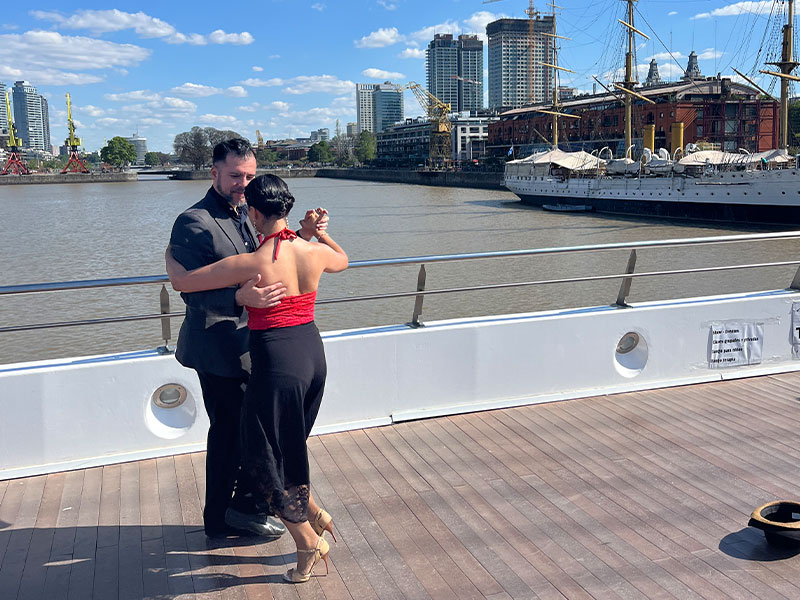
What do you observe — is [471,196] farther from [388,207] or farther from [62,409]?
[62,409]

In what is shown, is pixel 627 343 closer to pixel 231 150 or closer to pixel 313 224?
pixel 313 224

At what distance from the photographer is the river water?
611 inches

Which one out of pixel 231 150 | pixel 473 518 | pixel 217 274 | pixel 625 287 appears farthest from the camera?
pixel 625 287

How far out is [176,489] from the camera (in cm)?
402

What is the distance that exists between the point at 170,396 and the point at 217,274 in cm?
200

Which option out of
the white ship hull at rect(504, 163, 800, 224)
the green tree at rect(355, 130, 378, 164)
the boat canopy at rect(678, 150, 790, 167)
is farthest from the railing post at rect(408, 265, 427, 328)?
the green tree at rect(355, 130, 378, 164)

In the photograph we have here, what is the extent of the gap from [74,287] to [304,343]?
5.86ft

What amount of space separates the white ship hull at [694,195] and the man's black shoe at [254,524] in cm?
4207

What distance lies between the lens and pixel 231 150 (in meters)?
3.21

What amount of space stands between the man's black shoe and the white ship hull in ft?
138

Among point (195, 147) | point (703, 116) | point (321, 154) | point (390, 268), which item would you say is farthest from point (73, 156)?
point (390, 268)

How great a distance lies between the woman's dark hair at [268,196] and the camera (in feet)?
9.33

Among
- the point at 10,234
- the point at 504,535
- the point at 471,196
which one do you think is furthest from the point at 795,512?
the point at 471,196

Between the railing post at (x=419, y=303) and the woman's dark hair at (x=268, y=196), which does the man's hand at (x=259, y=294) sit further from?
the railing post at (x=419, y=303)
